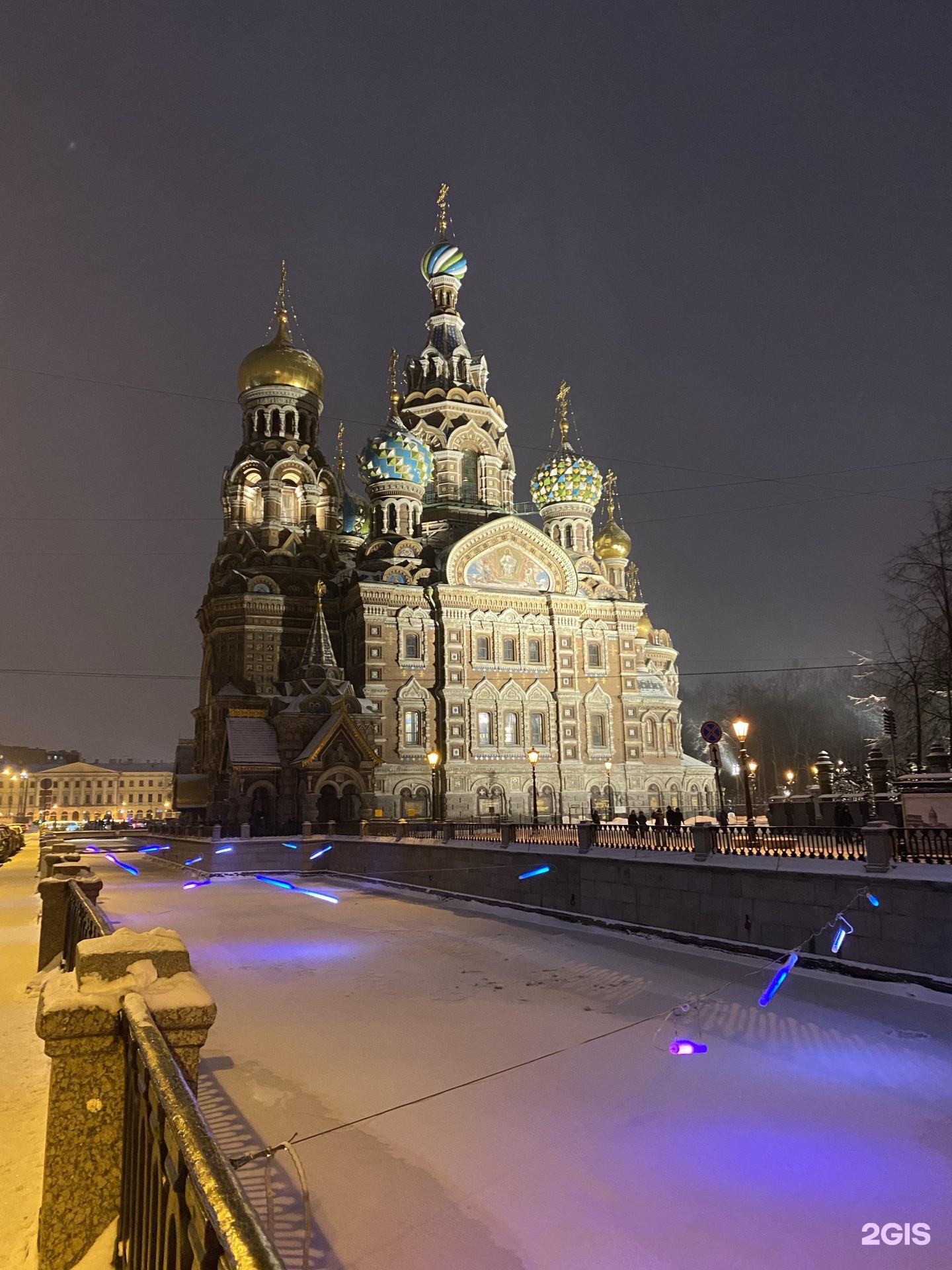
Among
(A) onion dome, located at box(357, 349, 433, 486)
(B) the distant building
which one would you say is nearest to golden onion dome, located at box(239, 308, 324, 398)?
(A) onion dome, located at box(357, 349, 433, 486)

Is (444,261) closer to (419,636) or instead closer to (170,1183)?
(419,636)

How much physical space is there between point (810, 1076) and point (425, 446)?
40952 mm

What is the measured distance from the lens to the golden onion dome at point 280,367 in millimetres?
49562

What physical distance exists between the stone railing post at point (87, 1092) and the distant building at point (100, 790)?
117 m

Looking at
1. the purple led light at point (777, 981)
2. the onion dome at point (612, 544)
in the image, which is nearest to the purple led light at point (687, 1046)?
the purple led light at point (777, 981)

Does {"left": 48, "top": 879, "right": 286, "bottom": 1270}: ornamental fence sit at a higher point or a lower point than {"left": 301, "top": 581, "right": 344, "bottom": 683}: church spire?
lower

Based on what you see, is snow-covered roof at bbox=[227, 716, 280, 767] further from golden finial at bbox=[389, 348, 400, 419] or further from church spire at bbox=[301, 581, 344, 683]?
golden finial at bbox=[389, 348, 400, 419]

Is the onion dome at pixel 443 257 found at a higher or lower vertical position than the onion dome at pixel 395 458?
higher

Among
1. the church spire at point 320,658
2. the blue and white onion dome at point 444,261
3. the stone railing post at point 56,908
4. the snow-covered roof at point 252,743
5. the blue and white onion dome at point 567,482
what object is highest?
the blue and white onion dome at point 444,261

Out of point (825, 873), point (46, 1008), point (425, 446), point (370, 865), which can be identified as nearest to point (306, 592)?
point (425, 446)

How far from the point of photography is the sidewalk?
4535 millimetres

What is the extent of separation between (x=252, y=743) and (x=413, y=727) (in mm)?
8779

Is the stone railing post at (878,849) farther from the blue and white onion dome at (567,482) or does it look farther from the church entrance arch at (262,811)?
the blue and white onion dome at (567,482)

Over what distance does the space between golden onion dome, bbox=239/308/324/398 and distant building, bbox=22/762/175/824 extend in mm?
78905
